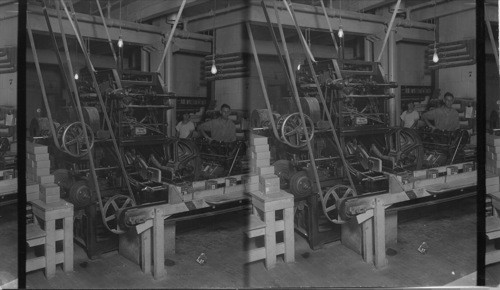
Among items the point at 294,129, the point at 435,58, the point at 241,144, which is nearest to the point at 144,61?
the point at 241,144

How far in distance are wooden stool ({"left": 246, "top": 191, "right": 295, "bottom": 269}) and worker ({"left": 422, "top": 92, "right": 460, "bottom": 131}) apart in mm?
1098

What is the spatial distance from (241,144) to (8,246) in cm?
170

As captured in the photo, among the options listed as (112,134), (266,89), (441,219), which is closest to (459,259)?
(441,219)

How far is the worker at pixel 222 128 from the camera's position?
3.08 meters

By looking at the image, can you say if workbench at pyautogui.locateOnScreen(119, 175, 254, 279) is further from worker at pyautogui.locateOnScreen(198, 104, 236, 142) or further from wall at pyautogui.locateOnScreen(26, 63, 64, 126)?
wall at pyautogui.locateOnScreen(26, 63, 64, 126)

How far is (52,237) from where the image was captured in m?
3.04

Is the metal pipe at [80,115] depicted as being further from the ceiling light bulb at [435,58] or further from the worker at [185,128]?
the ceiling light bulb at [435,58]

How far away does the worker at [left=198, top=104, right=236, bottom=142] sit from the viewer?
3.08 m

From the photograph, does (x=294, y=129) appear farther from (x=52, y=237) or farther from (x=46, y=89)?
(x=52, y=237)

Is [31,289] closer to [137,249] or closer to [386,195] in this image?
[137,249]

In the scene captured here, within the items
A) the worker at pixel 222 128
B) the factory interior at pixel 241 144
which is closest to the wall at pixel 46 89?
the factory interior at pixel 241 144

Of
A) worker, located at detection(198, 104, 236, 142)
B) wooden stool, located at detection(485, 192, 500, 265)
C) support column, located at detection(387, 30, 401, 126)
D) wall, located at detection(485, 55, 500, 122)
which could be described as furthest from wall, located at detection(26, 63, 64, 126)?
wooden stool, located at detection(485, 192, 500, 265)

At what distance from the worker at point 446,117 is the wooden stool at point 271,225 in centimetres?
110

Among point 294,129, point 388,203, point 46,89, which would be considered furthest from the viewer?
point 388,203
